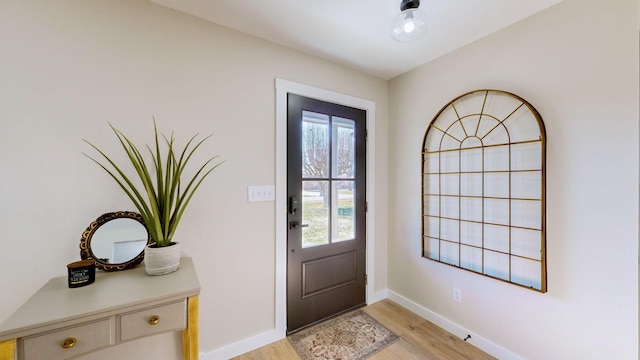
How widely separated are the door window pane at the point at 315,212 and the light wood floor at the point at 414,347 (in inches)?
30.0

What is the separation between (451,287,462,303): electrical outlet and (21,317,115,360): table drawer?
2.18 m

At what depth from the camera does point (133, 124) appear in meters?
1.40

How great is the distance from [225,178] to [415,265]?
1.85 m

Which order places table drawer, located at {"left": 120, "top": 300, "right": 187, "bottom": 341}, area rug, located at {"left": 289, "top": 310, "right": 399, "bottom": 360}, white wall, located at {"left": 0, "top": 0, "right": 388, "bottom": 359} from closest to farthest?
table drawer, located at {"left": 120, "top": 300, "right": 187, "bottom": 341}, white wall, located at {"left": 0, "top": 0, "right": 388, "bottom": 359}, area rug, located at {"left": 289, "top": 310, "right": 399, "bottom": 360}

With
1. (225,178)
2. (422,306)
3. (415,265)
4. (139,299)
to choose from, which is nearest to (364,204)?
(415,265)

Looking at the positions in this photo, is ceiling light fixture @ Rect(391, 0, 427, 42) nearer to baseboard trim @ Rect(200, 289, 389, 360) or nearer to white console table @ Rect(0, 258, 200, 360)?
white console table @ Rect(0, 258, 200, 360)

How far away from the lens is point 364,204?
238 centimetres

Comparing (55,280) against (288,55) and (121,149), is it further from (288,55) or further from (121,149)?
(288,55)

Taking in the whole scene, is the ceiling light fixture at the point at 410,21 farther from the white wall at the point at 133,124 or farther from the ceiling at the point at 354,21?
the white wall at the point at 133,124

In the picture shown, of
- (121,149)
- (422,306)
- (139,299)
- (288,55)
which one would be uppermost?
(288,55)

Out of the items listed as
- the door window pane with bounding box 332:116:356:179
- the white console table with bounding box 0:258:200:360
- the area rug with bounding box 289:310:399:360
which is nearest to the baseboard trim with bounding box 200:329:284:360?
the area rug with bounding box 289:310:399:360

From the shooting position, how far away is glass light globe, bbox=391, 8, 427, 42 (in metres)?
1.30

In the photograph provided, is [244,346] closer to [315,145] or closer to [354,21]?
[315,145]

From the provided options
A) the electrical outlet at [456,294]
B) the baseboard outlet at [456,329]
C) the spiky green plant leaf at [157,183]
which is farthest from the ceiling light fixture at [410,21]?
the baseboard outlet at [456,329]
